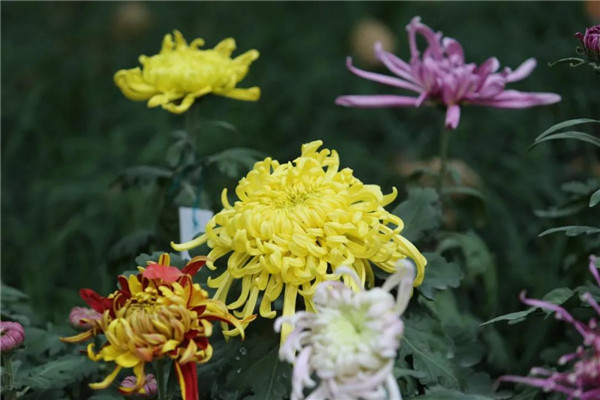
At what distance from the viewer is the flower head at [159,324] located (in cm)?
113

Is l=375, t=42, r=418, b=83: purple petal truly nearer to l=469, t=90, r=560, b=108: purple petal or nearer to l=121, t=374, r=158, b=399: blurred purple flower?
l=469, t=90, r=560, b=108: purple petal

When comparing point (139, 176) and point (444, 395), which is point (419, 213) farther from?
point (139, 176)

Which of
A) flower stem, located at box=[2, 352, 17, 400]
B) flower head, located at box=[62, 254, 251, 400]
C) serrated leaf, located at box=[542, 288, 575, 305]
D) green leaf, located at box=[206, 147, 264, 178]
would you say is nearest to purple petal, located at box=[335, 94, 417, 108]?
green leaf, located at box=[206, 147, 264, 178]

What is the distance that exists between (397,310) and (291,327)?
0.61 ft

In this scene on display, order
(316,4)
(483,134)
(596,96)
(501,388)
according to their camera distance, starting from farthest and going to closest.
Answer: (316,4), (483,134), (596,96), (501,388)

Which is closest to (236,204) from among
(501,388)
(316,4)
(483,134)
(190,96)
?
(190,96)

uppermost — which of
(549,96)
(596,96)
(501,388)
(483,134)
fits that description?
(549,96)

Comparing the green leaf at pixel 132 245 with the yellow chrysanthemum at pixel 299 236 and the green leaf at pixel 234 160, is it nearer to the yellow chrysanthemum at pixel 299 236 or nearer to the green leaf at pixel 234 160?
the green leaf at pixel 234 160

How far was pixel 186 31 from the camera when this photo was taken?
3945mm

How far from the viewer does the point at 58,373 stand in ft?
4.96

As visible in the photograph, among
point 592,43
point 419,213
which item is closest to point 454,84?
point 419,213

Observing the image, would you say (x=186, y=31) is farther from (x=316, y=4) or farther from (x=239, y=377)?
(x=239, y=377)

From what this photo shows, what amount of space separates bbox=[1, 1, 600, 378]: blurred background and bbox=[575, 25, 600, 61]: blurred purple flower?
538 mm

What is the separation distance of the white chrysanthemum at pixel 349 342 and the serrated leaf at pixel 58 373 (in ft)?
1.85
